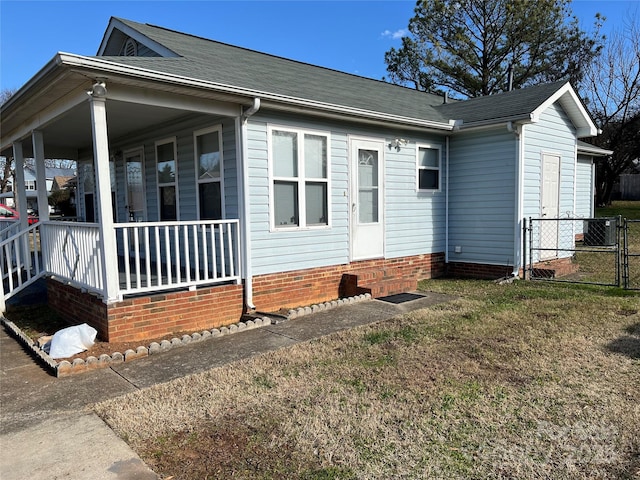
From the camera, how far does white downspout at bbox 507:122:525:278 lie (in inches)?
332

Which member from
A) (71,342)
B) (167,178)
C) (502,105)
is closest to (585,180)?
(502,105)

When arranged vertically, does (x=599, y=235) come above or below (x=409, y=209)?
below

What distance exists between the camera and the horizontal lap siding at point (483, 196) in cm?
870

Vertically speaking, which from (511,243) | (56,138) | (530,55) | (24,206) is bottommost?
(511,243)

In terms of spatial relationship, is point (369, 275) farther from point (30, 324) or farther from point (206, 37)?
point (206, 37)

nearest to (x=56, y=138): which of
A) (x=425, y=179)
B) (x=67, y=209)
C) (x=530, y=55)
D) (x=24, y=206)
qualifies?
(x=24, y=206)

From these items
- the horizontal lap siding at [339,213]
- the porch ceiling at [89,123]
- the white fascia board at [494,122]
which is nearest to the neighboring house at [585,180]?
the white fascia board at [494,122]

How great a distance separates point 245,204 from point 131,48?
4935 mm

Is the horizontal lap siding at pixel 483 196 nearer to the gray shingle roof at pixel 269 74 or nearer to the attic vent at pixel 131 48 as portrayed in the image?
the gray shingle roof at pixel 269 74

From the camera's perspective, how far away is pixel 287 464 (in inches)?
110

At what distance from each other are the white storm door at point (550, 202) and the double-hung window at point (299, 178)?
492cm

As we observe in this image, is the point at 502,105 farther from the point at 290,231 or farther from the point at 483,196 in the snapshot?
the point at 290,231

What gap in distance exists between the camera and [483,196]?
29.7 ft

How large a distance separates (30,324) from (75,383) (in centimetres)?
295
